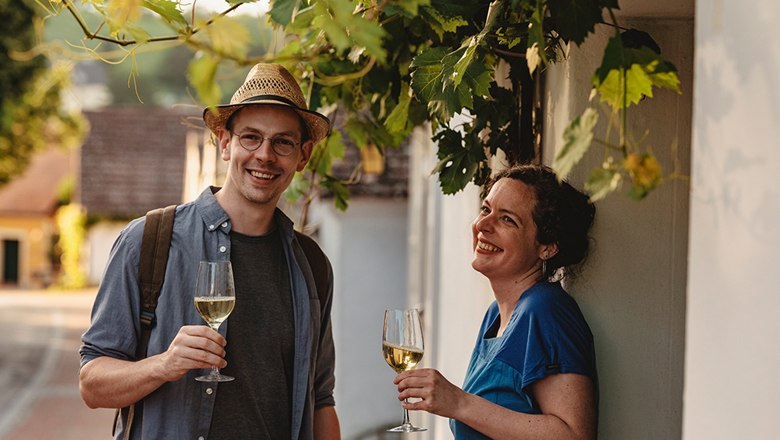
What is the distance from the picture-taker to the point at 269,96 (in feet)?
11.7

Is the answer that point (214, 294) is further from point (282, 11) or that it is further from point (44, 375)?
point (44, 375)

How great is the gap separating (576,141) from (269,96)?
1.69 m

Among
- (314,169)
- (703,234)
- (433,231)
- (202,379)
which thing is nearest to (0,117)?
(433,231)

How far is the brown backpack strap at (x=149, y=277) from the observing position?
3.40 meters

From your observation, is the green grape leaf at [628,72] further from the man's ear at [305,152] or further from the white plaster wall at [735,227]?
the man's ear at [305,152]

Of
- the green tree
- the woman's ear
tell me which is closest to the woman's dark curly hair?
the woman's ear

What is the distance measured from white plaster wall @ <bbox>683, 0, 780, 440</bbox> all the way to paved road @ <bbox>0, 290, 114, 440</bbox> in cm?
1446

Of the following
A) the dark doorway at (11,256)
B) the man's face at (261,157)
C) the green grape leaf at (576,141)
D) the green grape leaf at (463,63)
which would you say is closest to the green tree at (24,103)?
the man's face at (261,157)

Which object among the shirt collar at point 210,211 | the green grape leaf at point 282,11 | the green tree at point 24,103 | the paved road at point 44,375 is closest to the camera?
the green grape leaf at point 282,11

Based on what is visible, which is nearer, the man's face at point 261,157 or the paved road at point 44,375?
the man's face at point 261,157

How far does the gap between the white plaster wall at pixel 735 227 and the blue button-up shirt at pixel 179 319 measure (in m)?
1.73

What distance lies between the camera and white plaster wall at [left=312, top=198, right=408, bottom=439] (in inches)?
443

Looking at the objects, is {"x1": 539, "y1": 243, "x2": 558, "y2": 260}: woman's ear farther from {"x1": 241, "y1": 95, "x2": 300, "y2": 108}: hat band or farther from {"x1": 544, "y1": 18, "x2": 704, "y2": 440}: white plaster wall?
{"x1": 241, "y1": 95, "x2": 300, "y2": 108}: hat band

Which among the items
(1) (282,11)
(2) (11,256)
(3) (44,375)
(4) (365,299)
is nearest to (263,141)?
(1) (282,11)
